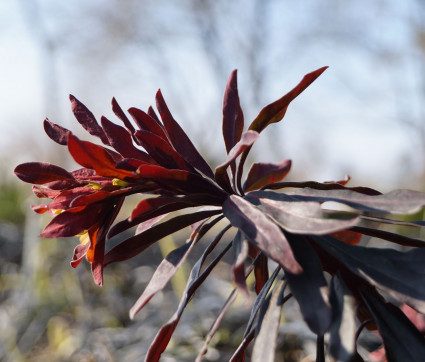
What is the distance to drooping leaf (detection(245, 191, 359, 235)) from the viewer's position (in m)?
0.39

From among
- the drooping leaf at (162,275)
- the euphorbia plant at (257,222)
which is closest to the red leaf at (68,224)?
the euphorbia plant at (257,222)

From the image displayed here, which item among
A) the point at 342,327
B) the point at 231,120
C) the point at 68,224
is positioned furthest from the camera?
the point at 231,120

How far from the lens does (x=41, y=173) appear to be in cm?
53

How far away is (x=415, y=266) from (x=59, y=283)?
2738mm

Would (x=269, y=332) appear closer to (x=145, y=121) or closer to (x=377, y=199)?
(x=377, y=199)

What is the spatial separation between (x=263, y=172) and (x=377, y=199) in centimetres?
21

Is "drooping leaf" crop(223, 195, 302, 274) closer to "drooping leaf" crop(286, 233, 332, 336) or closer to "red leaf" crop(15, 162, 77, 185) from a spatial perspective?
"drooping leaf" crop(286, 233, 332, 336)

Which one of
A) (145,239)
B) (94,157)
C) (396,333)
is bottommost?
(396,333)

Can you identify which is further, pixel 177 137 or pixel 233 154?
pixel 177 137

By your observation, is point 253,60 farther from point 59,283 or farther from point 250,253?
point 250,253

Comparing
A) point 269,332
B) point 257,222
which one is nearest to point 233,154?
point 257,222

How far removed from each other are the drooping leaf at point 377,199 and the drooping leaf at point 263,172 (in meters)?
0.14

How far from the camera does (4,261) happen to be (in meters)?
3.52

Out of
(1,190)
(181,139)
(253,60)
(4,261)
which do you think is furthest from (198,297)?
(253,60)
